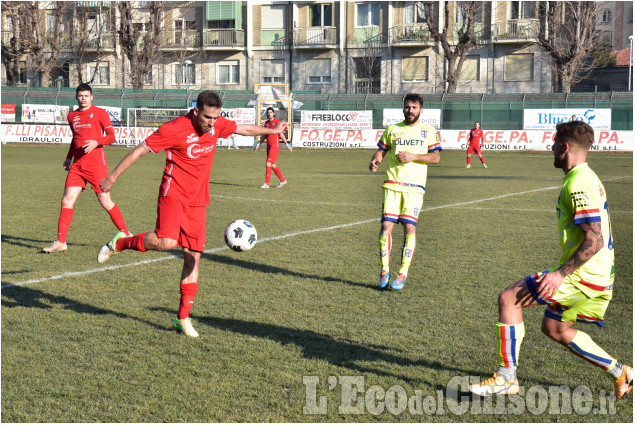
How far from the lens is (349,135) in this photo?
36.5m

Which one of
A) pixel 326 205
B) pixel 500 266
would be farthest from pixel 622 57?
pixel 500 266

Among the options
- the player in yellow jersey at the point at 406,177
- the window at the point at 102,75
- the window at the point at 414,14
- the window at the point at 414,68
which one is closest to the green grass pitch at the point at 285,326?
the player in yellow jersey at the point at 406,177

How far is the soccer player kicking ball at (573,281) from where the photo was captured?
12.8 feet

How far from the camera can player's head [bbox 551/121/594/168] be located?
402 cm

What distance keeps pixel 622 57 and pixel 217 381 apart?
66.3 metres

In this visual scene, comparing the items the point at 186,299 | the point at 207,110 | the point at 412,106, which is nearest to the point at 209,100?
the point at 207,110

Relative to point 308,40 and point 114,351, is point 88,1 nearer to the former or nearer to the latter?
point 308,40

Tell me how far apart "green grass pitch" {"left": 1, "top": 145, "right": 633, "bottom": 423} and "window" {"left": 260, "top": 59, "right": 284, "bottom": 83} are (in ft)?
130

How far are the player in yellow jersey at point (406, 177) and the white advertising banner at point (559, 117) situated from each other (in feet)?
91.7

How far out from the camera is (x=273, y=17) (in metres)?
50.9

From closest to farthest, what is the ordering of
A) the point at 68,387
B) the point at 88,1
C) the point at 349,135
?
the point at 68,387 < the point at 349,135 < the point at 88,1

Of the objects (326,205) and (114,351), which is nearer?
(114,351)

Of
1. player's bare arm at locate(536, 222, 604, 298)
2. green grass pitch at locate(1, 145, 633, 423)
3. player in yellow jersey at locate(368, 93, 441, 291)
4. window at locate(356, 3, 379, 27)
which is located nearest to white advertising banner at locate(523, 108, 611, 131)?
window at locate(356, 3, 379, 27)

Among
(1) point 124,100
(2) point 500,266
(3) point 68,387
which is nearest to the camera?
(3) point 68,387
